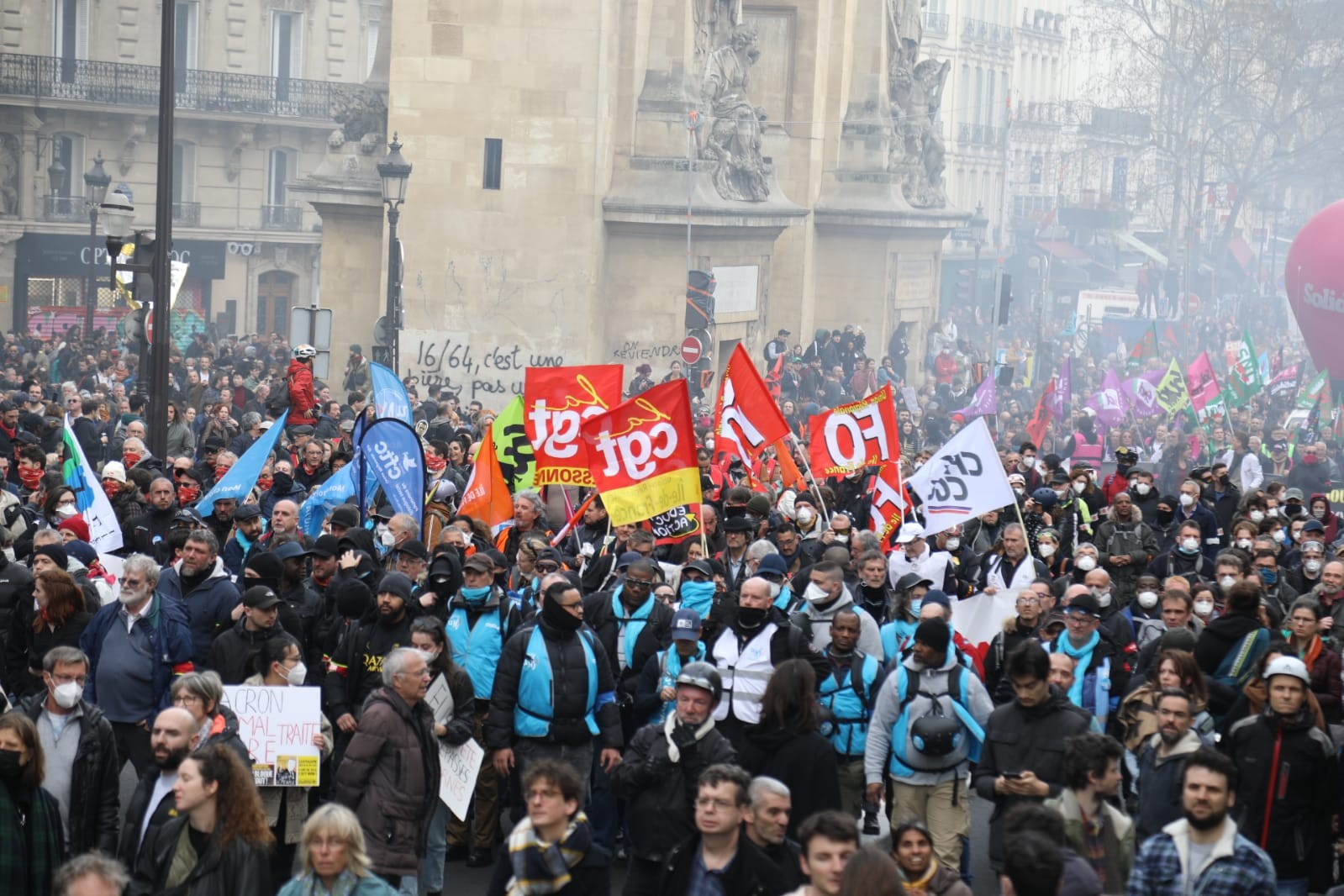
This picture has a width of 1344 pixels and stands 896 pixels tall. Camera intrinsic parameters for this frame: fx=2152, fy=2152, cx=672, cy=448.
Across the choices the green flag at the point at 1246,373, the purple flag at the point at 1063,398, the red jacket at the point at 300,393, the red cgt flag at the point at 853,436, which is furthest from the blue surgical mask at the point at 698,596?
the green flag at the point at 1246,373

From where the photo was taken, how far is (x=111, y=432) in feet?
64.9

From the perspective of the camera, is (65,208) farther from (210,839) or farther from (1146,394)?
(210,839)

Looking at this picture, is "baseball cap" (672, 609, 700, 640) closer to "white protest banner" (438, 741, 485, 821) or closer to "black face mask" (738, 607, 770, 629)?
"black face mask" (738, 607, 770, 629)

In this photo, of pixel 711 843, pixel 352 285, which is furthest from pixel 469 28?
pixel 711 843

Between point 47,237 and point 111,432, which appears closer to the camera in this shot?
point 111,432

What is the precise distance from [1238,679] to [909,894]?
3.97 meters

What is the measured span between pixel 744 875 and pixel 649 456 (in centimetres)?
578

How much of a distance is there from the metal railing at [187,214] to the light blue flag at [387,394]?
35.2 metres

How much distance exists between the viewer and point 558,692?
30.6ft

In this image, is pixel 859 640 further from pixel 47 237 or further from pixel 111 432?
pixel 47 237

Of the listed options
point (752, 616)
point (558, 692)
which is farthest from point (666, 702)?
point (752, 616)

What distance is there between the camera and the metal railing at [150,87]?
1847 inches

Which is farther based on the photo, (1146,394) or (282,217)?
(282,217)

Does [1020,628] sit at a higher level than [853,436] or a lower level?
lower
